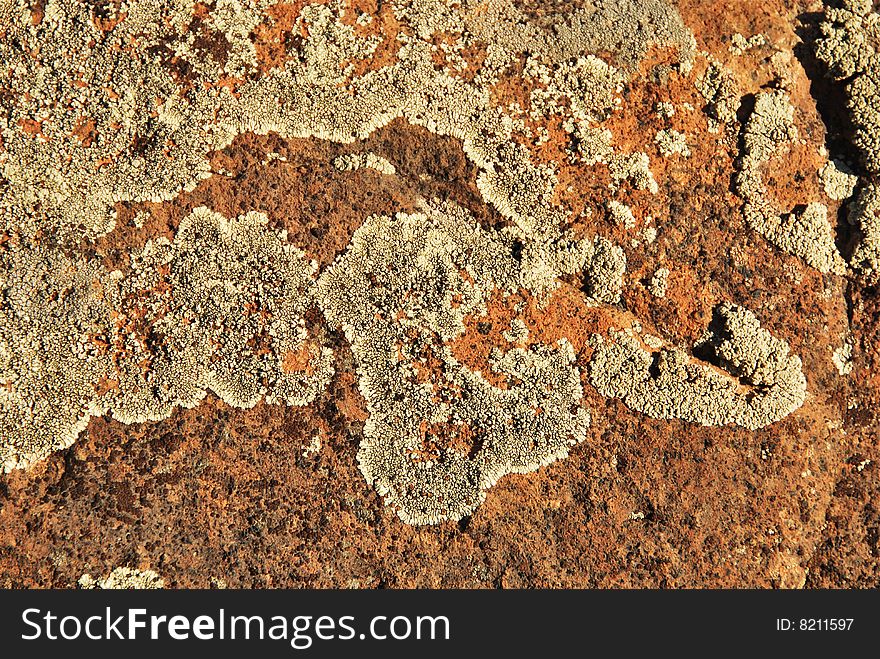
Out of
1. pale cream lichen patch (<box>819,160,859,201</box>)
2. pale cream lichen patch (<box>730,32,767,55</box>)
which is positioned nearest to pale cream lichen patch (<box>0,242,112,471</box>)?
pale cream lichen patch (<box>730,32,767,55</box>)

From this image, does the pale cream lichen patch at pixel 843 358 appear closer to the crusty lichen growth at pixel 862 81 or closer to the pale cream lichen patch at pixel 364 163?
the crusty lichen growth at pixel 862 81

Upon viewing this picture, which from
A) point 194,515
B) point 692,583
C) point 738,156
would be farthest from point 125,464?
point 738,156

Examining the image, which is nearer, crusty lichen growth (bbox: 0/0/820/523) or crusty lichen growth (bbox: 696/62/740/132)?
crusty lichen growth (bbox: 0/0/820/523)

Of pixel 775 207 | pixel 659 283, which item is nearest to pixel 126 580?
pixel 659 283

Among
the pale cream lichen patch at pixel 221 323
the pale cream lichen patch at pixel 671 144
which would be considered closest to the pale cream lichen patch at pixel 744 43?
the pale cream lichen patch at pixel 671 144

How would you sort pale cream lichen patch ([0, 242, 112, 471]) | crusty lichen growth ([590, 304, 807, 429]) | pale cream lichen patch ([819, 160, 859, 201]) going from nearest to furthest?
pale cream lichen patch ([0, 242, 112, 471]) < crusty lichen growth ([590, 304, 807, 429]) < pale cream lichen patch ([819, 160, 859, 201])

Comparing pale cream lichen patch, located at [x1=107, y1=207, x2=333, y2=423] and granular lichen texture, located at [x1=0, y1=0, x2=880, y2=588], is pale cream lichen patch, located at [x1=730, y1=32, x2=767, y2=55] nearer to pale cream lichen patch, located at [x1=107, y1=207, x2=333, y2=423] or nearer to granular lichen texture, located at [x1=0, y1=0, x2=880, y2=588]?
granular lichen texture, located at [x1=0, y1=0, x2=880, y2=588]

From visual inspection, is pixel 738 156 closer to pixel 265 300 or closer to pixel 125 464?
pixel 265 300

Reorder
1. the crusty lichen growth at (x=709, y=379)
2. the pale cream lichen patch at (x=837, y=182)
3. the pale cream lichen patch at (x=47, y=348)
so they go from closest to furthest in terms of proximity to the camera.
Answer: the pale cream lichen patch at (x=47, y=348)
the crusty lichen growth at (x=709, y=379)
the pale cream lichen patch at (x=837, y=182)
